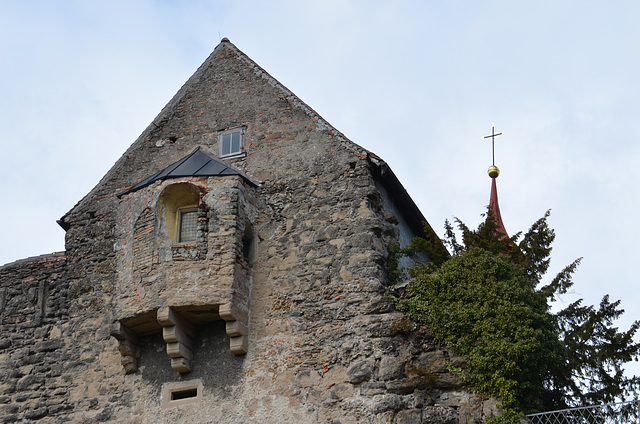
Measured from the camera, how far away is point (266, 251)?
14.7 metres

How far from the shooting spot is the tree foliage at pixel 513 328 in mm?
12414

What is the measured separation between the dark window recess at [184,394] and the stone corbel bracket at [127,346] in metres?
0.83

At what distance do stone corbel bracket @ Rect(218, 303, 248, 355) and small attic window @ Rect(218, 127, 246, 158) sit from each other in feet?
10.7

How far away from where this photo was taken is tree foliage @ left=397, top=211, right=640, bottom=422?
40.7 ft

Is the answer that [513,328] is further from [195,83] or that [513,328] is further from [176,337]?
[195,83]

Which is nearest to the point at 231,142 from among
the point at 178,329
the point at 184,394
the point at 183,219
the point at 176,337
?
the point at 183,219

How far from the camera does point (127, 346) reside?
46.5ft

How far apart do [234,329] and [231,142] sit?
3782 millimetres

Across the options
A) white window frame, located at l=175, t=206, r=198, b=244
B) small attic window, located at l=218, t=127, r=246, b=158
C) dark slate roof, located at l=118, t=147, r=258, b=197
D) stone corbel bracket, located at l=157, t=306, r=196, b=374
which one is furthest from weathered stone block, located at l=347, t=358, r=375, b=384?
small attic window, located at l=218, t=127, r=246, b=158

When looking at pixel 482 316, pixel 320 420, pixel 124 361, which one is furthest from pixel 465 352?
pixel 124 361

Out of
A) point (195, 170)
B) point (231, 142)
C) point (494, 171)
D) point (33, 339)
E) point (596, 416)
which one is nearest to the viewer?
point (596, 416)

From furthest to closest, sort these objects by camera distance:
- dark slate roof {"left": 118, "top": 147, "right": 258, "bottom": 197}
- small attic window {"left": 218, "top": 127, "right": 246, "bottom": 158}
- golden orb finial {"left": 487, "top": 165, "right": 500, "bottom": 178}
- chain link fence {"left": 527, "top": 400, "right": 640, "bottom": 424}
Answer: golden orb finial {"left": 487, "top": 165, "right": 500, "bottom": 178}
small attic window {"left": 218, "top": 127, "right": 246, "bottom": 158}
dark slate roof {"left": 118, "top": 147, "right": 258, "bottom": 197}
chain link fence {"left": 527, "top": 400, "right": 640, "bottom": 424}

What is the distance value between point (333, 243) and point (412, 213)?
2.35 m

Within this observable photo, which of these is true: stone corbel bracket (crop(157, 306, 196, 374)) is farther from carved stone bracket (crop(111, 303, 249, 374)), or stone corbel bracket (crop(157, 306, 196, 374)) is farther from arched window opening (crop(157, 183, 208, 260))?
arched window opening (crop(157, 183, 208, 260))
